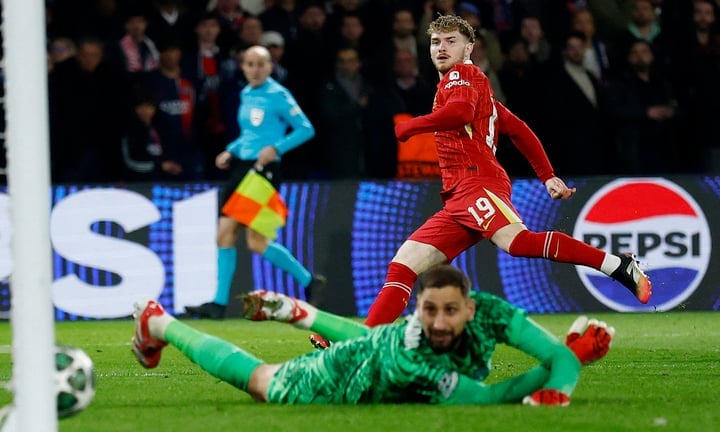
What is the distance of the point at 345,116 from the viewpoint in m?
13.7

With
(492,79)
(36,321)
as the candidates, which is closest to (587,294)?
(492,79)

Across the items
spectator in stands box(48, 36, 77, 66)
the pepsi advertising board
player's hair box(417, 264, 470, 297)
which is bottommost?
the pepsi advertising board

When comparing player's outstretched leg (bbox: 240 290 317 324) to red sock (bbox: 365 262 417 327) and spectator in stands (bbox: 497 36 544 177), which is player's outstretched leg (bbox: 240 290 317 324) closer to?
red sock (bbox: 365 262 417 327)

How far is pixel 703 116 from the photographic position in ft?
47.7

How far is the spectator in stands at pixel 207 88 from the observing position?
13820 millimetres

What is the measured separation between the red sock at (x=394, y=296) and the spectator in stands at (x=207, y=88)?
6.15 meters

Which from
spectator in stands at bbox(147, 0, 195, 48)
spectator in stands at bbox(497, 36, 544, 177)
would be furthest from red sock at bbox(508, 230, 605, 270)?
spectator in stands at bbox(147, 0, 195, 48)

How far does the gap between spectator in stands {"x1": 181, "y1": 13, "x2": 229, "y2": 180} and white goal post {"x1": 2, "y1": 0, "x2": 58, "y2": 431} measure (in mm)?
9105

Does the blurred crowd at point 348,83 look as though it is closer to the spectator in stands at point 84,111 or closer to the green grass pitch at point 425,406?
the spectator in stands at point 84,111

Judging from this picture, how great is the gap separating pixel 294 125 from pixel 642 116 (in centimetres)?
377

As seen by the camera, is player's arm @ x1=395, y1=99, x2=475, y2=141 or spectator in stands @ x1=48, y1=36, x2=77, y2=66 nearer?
player's arm @ x1=395, y1=99, x2=475, y2=141

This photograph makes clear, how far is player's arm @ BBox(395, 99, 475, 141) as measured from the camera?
757 cm

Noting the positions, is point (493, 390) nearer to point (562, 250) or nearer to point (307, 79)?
point (562, 250)

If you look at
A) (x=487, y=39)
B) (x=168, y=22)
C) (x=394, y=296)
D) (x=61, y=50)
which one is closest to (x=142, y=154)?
(x=61, y=50)
